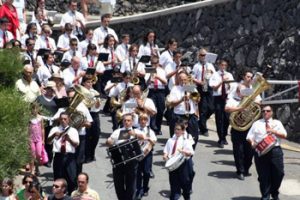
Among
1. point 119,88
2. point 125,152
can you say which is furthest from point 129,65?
point 125,152

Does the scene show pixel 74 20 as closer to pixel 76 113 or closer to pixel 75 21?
pixel 75 21

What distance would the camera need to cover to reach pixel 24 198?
436 inches

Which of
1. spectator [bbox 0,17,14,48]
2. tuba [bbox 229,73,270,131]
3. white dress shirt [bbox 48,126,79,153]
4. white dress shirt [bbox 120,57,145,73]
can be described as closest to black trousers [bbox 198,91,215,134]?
white dress shirt [bbox 120,57,145,73]

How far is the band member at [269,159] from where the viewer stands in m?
13.3

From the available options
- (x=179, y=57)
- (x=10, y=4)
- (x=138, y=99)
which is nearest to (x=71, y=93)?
(x=138, y=99)

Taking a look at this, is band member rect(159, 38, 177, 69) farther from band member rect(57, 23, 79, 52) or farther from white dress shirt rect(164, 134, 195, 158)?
white dress shirt rect(164, 134, 195, 158)

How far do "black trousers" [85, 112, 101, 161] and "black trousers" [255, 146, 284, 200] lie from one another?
3.20 meters

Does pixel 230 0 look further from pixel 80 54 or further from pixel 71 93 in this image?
pixel 71 93

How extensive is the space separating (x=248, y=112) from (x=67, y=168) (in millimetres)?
3591

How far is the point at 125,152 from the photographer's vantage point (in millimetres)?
12281

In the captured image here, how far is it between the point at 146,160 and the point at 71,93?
1783 mm

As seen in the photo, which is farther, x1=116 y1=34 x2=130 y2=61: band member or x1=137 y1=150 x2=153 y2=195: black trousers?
x1=116 y1=34 x2=130 y2=61: band member

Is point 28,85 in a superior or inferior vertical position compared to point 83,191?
superior

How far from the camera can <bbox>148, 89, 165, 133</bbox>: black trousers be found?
17031 mm
